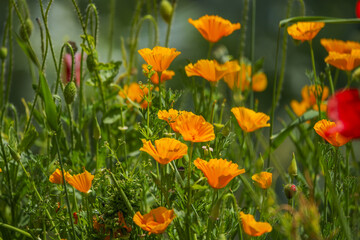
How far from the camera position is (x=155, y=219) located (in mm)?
537

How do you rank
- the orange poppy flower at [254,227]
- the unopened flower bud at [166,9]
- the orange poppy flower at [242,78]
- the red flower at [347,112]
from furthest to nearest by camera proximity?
the unopened flower bud at [166,9]
the orange poppy flower at [242,78]
the orange poppy flower at [254,227]
the red flower at [347,112]

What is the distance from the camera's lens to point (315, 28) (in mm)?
764

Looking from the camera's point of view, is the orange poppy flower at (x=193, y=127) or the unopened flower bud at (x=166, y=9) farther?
the unopened flower bud at (x=166, y=9)

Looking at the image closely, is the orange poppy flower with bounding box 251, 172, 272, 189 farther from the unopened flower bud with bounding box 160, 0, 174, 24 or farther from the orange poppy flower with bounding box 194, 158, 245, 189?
the unopened flower bud with bounding box 160, 0, 174, 24

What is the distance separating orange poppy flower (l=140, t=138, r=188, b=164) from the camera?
54 cm

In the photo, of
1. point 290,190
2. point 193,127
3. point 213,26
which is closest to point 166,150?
point 193,127

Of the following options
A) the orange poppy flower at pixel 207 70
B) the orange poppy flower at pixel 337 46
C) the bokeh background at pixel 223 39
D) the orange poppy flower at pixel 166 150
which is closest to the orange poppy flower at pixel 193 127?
the orange poppy flower at pixel 166 150

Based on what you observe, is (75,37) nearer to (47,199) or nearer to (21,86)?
(21,86)

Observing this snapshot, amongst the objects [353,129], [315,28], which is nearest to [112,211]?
[353,129]

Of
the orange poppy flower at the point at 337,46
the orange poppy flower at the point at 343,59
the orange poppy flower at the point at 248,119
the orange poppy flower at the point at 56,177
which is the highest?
the orange poppy flower at the point at 337,46

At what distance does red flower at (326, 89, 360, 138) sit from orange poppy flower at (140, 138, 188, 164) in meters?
0.18

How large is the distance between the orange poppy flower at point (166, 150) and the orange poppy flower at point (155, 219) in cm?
5

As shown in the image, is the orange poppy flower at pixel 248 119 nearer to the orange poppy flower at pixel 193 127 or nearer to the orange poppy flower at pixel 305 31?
the orange poppy flower at pixel 193 127

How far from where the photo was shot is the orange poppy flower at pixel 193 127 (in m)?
0.56
